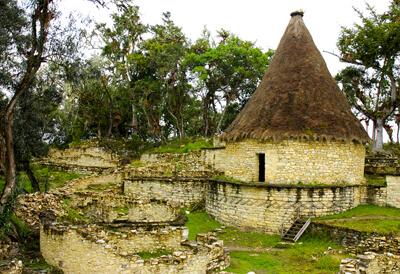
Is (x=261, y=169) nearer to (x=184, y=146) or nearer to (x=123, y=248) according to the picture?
(x=123, y=248)

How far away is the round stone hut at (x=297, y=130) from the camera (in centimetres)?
1850

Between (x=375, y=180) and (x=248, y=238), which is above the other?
(x=375, y=180)

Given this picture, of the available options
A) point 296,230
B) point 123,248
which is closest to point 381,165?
point 296,230

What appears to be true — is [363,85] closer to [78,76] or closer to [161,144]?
[161,144]

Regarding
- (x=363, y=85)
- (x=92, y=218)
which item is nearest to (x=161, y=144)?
(x=363, y=85)

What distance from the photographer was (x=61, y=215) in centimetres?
1541

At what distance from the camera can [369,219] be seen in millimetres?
17047

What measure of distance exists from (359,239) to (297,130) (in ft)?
17.1

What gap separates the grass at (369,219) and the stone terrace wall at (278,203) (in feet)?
1.51

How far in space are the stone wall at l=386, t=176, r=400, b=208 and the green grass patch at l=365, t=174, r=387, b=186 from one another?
574mm

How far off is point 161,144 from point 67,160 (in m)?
7.20

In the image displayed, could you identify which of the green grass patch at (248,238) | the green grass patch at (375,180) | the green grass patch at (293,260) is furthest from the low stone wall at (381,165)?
the green grass patch at (293,260)

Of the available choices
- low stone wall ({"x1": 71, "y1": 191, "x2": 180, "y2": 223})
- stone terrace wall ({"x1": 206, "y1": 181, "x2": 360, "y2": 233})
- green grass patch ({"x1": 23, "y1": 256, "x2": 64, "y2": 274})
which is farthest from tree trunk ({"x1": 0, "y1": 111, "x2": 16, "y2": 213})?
stone terrace wall ({"x1": 206, "y1": 181, "x2": 360, "y2": 233})

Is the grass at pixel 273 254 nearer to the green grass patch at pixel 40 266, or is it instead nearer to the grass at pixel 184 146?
the green grass patch at pixel 40 266
